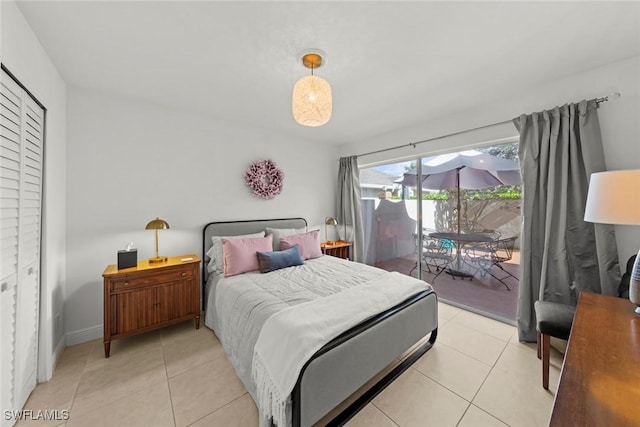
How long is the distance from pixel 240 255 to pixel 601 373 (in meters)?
2.60

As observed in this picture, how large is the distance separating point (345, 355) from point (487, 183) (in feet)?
8.73

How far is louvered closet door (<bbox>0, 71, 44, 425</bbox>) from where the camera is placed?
1.34 meters

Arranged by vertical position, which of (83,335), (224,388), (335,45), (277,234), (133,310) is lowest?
(224,388)

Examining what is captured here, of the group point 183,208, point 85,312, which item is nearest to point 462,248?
point 183,208

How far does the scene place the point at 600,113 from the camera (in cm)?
200

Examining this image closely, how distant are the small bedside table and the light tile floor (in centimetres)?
193

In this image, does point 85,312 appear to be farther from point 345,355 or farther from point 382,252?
point 382,252

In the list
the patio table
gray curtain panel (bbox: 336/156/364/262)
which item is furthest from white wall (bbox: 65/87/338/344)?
the patio table

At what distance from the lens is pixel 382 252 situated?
13.7 feet

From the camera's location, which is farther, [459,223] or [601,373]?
[459,223]

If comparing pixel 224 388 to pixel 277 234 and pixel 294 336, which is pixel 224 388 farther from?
pixel 277 234

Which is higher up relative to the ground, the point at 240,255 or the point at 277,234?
the point at 277,234

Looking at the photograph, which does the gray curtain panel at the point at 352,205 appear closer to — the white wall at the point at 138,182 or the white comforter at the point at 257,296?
the white comforter at the point at 257,296

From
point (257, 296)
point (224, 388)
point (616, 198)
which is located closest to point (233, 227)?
point (257, 296)
